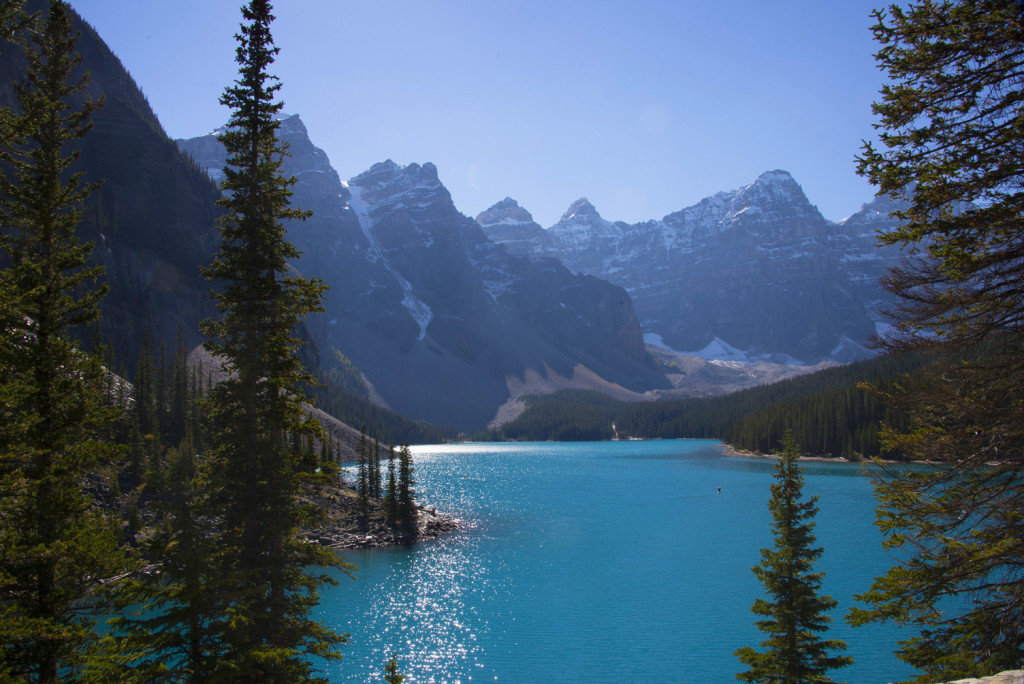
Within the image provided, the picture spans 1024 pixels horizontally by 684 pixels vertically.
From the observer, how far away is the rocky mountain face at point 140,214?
123688 millimetres

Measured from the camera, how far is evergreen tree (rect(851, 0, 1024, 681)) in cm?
995

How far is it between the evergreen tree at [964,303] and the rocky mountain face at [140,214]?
131828 mm

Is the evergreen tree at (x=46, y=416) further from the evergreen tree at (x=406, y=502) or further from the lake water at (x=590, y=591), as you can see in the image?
the evergreen tree at (x=406, y=502)

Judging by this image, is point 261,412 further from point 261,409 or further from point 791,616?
point 791,616

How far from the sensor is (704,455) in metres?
140

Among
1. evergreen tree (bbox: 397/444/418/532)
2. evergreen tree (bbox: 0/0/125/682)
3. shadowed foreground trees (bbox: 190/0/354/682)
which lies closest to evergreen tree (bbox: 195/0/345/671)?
shadowed foreground trees (bbox: 190/0/354/682)

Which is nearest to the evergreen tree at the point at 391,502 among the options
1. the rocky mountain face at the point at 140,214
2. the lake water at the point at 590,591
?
the lake water at the point at 590,591

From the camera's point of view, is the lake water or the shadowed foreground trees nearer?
the shadowed foreground trees

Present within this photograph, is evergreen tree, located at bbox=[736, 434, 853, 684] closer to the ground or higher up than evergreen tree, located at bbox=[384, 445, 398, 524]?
higher up

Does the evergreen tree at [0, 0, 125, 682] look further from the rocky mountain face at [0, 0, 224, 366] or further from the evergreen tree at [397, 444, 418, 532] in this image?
the rocky mountain face at [0, 0, 224, 366]

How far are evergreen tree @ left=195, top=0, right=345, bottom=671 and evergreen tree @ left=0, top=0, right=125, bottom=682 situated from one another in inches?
101

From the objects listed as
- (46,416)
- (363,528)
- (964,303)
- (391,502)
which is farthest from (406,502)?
(964,303)

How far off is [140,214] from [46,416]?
154 meters

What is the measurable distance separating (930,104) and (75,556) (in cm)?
1721
